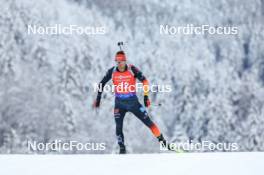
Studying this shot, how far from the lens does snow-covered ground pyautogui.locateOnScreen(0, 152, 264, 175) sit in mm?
2561

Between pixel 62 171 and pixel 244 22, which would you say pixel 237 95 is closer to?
pixel 244 22

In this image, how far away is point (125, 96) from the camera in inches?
103

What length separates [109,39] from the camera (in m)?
2.59

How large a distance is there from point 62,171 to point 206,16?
1.12 metres

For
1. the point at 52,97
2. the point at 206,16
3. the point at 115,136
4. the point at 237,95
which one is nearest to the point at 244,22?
the point at 206,16
